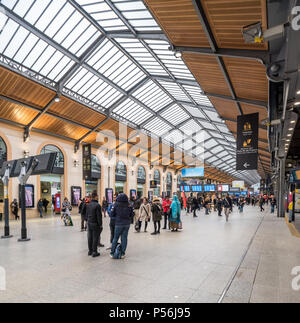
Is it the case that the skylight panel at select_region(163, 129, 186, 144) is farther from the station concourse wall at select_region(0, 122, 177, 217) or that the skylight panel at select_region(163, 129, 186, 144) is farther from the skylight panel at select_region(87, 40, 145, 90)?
the skylight panel at select_region(87, 40, 145, 90)

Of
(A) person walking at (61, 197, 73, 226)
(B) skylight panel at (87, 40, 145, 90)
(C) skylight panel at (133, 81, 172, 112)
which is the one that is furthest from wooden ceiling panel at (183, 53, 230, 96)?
(A) person walking at (61, 197, 73, 226)

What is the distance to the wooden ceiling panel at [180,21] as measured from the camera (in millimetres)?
6148

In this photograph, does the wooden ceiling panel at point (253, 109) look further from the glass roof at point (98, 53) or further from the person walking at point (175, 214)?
the person walking at point (175, 214)

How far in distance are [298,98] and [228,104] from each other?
21.3 ft

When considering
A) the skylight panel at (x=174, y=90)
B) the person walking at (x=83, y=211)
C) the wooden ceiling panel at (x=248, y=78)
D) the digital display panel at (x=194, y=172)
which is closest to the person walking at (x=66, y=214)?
the person walking at (x=83, y=211)

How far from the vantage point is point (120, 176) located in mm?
A: 28906

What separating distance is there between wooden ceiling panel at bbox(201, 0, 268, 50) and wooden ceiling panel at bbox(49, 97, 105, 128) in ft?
43.5

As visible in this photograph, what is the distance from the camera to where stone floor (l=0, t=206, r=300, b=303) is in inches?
146

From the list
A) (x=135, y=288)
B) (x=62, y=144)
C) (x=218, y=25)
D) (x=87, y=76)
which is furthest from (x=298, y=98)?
(x=62, y=144)

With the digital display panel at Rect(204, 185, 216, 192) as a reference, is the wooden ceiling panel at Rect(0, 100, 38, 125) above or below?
above

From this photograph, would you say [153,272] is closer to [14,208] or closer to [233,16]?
[233,16]

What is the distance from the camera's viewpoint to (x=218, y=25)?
646cm
